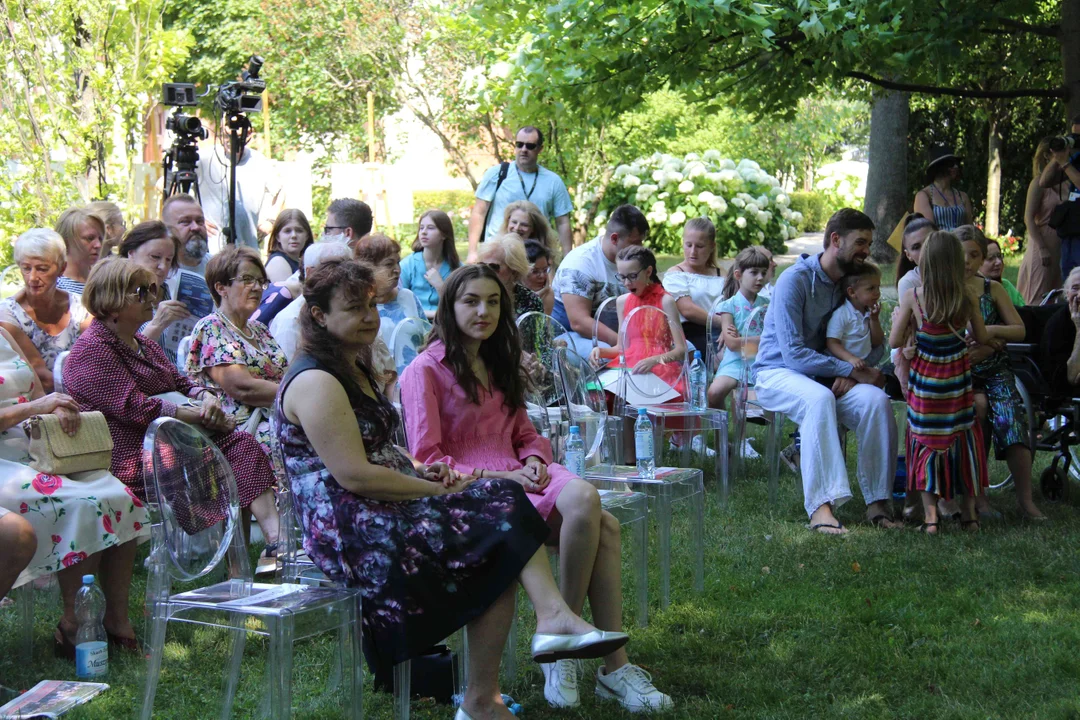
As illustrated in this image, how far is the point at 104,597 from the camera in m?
3.96

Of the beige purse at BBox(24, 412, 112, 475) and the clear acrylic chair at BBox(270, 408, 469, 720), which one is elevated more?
the beige purse at BBox(24, 412, 112, 475)

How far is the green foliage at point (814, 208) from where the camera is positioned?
22.9m

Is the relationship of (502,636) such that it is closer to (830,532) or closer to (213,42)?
(830,532)

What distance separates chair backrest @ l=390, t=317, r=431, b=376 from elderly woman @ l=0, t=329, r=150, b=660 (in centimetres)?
150

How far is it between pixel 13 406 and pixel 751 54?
5.74 meters

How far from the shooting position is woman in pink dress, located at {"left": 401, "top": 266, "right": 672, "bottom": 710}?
11.6 ft

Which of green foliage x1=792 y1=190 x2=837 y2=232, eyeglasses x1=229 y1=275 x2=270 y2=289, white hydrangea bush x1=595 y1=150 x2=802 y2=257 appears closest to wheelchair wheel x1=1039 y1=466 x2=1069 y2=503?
eyeglasses x1=229 y1=275 x2=270 y2=289

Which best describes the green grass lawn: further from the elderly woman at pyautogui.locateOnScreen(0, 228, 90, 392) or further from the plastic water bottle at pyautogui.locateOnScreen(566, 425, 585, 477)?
the elderly woman at pyautogui.locateOnScreen(0, 228, 90, 392)

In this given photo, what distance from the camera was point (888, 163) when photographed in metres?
13.8

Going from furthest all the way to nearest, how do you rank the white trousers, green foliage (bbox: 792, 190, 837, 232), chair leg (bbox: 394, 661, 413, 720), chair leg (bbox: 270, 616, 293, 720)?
1. green foliage (bbox: 792, 190, 837, 232)
2. the white trousers
3. chair leg (bbox: 394, 661, 413, 720)
4. chair leg (bbox: 270, 616, 293, 720)

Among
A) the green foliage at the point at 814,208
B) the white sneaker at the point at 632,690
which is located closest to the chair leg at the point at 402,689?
the white sneaker at the point at 632,690

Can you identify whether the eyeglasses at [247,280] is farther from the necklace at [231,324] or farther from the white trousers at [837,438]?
the white trousers at [837,438]

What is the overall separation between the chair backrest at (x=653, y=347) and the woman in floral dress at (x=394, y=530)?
3.21 m

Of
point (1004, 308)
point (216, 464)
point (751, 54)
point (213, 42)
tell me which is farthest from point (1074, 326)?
point (213, 42)
